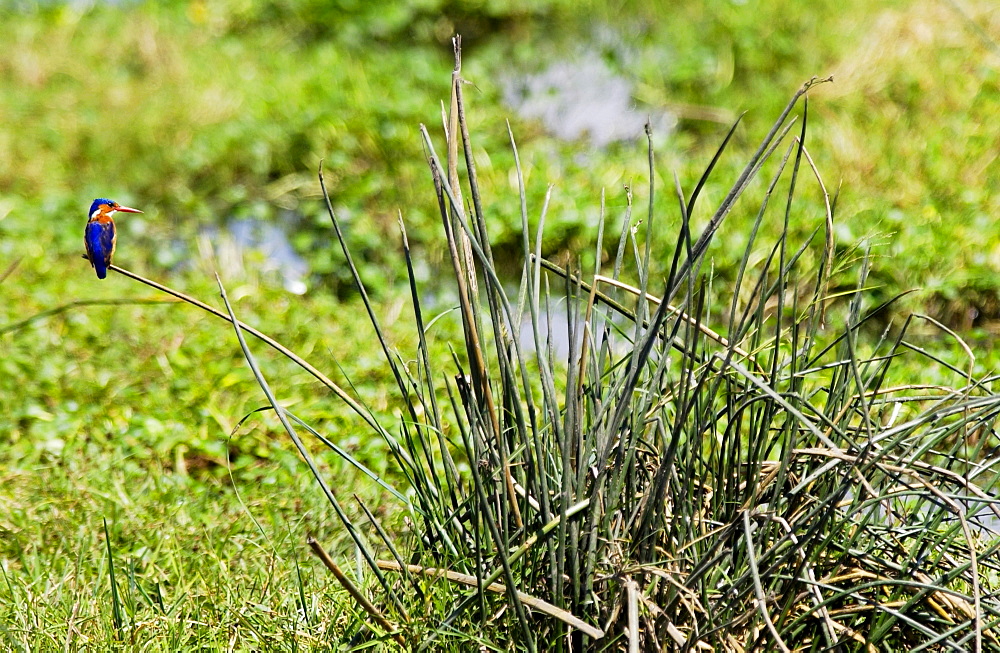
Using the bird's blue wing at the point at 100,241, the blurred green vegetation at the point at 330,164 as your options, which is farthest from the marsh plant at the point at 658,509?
the blurred green vegetation at the point at 330,164

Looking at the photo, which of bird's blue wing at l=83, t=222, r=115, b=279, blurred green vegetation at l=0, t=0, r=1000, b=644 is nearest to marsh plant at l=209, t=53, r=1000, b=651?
bird's blue wing at l=83, t=222, r=115, b=279

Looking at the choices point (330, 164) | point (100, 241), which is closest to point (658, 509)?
point (100, 241)

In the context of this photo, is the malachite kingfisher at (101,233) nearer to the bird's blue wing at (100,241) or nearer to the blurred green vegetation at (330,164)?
the bird's blue wing at (100,241)

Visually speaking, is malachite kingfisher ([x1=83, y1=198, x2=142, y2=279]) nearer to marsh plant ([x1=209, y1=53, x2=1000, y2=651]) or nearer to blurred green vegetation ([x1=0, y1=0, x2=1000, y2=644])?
marsh plant ([x1=209, y1=53, x2=1000, y2=651])

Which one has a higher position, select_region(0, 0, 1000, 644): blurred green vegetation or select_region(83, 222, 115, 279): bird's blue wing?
select_region(83, 222, 115, 279): bird's blue wing

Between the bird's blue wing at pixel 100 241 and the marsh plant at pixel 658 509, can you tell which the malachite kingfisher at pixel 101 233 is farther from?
the marsh plant at pixel 658 509

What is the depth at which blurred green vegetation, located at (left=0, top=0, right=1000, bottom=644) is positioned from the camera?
3.04 meters

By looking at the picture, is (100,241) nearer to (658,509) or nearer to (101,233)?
(101,233)

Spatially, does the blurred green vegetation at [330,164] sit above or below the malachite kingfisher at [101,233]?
below

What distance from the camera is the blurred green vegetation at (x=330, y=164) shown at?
9.98 feet

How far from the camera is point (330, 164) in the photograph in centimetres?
473

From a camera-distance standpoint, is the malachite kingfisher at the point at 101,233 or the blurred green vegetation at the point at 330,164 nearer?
the malachite kingfisher at the point at 101,233

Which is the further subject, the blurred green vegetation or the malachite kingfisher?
the blurred green vegetation

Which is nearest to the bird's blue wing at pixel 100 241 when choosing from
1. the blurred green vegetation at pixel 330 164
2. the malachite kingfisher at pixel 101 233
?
the malachite kingfisher at pixel 101 233
